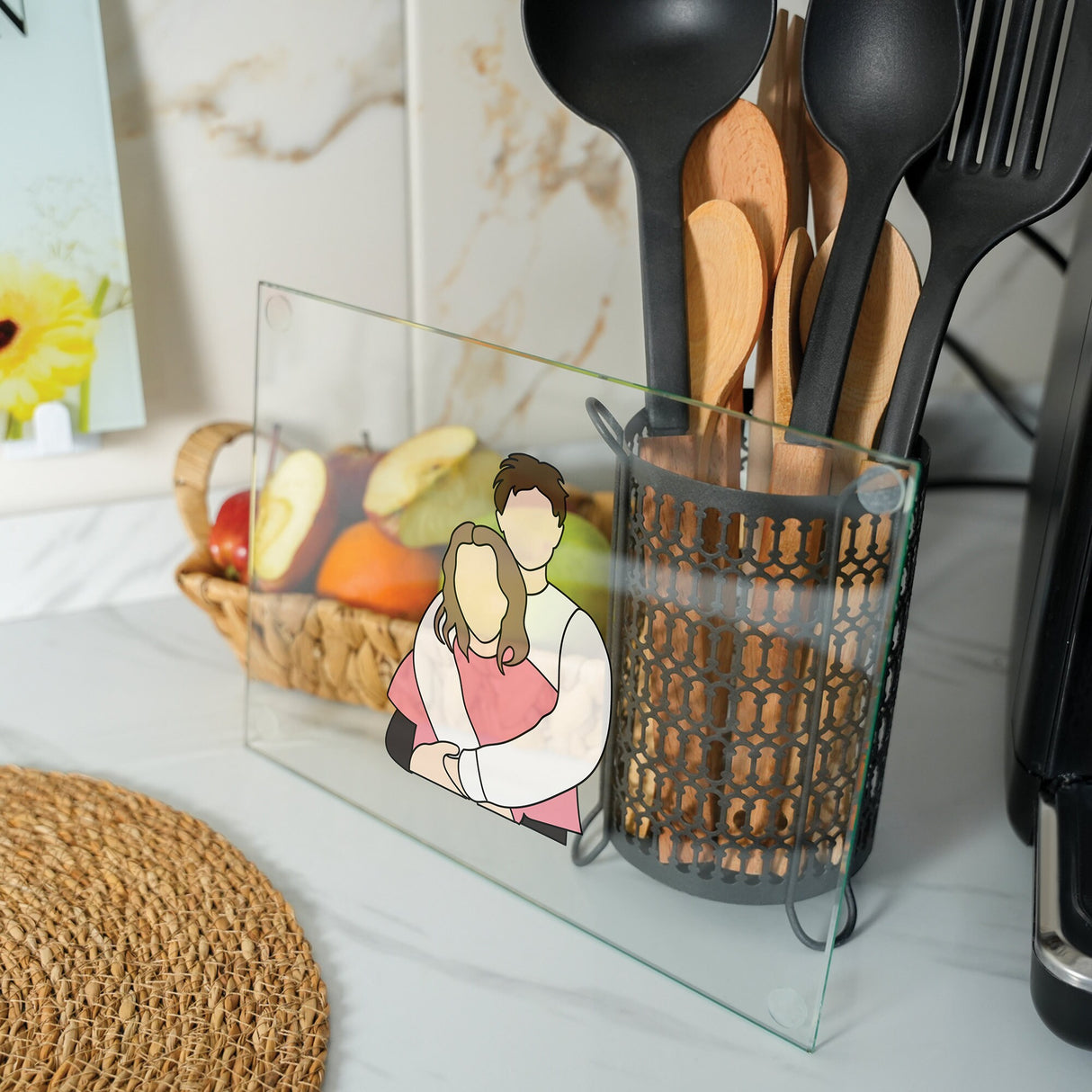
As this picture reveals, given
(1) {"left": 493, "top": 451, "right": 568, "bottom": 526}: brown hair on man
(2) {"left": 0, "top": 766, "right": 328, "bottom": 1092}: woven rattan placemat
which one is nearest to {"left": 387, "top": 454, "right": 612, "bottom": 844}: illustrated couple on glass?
(1) {"left": 493, "top": 451, "right": 568, "bottom": 526}: brown hair on man

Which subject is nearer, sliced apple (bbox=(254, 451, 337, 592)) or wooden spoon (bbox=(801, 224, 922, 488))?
wooden spoon (bbox=(801, 224, 922, 488))

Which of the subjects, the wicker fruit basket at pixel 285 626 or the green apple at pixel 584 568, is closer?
the green apple at pixel 584 568

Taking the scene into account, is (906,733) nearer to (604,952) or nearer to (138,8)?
(604,952)

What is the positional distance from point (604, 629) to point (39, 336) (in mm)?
375

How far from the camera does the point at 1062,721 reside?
1.70 feet

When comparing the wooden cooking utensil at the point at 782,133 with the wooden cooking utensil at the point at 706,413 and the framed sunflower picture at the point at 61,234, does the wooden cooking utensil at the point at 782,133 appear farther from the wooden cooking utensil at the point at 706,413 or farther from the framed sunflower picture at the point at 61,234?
the framed sunflower picture at the point at 61,234

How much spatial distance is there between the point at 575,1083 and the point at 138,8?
570 millimetres

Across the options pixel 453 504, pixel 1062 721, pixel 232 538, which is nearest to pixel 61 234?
pixel 232 538

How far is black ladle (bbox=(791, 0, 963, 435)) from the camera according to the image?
0.43 m

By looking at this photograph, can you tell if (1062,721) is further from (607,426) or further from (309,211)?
(309,211)

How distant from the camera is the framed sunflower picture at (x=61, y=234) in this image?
0.61 m

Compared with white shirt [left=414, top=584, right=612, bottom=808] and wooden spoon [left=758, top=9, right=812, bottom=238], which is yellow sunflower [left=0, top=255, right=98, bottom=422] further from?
wooden spoon [left=758, top=9, right=812, bottom=238]

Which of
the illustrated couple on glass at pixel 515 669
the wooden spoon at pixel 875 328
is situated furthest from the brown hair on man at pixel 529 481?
the wooden spoon at pixel 875 328

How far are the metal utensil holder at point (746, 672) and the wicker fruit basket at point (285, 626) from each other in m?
0.12
